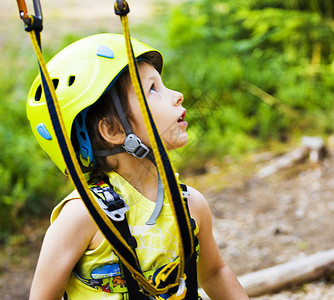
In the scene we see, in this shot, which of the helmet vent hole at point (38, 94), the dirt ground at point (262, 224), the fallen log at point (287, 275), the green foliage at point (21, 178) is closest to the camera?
the helmet vent hole at point (38, 94)

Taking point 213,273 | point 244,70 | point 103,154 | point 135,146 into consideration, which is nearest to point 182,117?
point 135,146

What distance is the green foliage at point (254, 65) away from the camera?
548 cm

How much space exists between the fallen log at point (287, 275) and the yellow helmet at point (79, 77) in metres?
1.78

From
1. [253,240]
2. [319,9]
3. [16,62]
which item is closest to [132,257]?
[253,240]

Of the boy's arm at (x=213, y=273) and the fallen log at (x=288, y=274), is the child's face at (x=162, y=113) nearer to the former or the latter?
the boy's arm at (x=213, y=273)

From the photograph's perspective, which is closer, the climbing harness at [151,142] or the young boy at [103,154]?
the climbing harness at [151,142]

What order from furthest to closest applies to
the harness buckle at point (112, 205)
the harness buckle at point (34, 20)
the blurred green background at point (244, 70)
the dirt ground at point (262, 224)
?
the blurred green background at point (244, 70)
the dirt ground at point (262, 224)
the harness buckle at point (112, 205)
the harness buckle at point (34, 20)

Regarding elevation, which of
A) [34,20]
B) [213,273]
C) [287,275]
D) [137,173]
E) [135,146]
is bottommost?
[287,275]

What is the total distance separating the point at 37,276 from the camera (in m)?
1.44

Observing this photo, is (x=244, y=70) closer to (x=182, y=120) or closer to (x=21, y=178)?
(x=21, y=178)

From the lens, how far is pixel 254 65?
605cm

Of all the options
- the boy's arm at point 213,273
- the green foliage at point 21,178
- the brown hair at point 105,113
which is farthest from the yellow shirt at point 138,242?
the green foliage at point 21,178

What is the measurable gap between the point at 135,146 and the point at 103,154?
0.49 ft

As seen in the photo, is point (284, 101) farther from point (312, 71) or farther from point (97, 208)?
point (97, 208)
